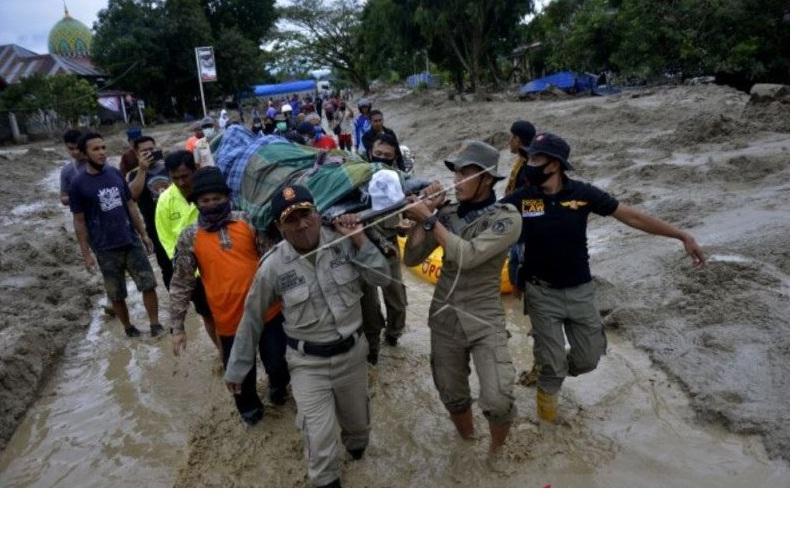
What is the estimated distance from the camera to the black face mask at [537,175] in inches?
120

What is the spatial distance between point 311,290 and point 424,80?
39.3 meters

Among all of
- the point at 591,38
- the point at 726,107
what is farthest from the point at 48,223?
the point at 591,38

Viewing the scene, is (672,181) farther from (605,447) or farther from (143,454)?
(143,454)

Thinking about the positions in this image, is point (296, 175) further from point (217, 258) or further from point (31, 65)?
point (31, 65)

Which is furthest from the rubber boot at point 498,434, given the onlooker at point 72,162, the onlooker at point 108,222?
the onlooker at point 72,162

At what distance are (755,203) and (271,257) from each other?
6220 millimetres

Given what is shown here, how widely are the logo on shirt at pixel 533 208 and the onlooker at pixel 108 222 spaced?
3.44 metres

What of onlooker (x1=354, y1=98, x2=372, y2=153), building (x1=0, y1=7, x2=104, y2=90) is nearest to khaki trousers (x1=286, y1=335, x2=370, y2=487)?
onlooker (x1=354, y1=98, x2=372, y2=153)

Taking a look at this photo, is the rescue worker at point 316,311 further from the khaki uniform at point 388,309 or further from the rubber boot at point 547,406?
the rubber boot at point 547,406

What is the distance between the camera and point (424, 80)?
3991 cm

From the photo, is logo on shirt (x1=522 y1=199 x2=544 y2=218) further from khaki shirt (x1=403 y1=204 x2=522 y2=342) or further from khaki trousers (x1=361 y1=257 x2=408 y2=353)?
khaki trousers (x1=361 y1=257 x2=408 y2=353)

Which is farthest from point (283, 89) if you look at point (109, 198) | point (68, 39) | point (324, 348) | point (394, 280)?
point (324, 348)

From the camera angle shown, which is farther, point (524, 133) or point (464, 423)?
point (524, 133)

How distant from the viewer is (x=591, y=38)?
74.4ft
